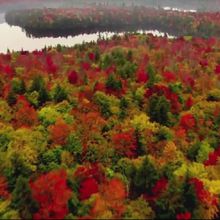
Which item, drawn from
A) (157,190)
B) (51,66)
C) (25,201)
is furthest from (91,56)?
(25,201)

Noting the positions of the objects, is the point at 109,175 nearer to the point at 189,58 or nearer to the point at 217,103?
the point at 217,103

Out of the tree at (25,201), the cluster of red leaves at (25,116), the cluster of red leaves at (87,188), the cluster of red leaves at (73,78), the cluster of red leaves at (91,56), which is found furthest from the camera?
the cluster of red leaves at (91,56)

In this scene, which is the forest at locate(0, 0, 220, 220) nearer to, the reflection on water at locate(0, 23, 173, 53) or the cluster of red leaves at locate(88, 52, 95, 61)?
the cluster of red leaves at locate(88, 52, 95, 61)

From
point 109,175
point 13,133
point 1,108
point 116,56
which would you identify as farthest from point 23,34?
point 109,175

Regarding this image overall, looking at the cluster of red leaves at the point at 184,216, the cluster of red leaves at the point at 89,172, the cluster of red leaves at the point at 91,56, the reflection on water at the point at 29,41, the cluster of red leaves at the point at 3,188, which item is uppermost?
the cluster of red leaves at the point at 184,216

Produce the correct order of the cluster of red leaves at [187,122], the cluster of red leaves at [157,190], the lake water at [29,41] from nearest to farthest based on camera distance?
the cluster of red leaves at [157,190]
the cluster of red leaves at [187,122]
the lake water at [29,41]

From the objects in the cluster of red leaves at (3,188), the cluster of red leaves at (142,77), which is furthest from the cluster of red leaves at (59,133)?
the cluster of red leaves at (142,77)

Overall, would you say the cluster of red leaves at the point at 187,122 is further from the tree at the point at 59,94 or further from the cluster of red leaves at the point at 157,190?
the cluster of red leaves at the point at 157,190
